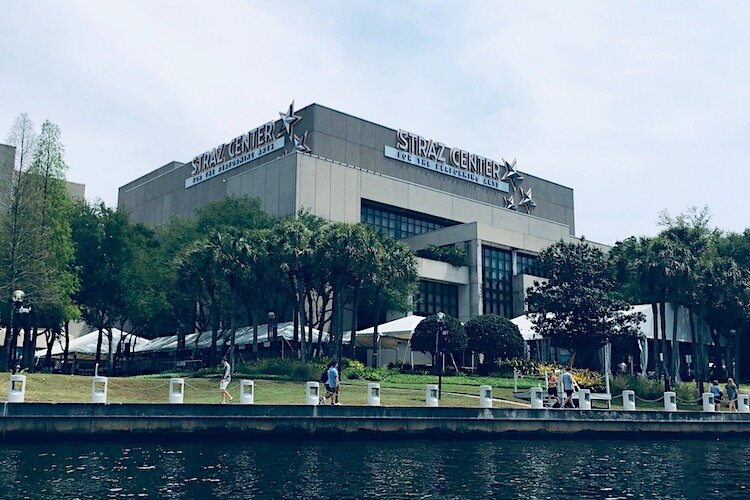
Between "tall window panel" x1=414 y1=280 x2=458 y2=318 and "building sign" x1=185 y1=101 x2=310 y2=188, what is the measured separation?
48.9 ft

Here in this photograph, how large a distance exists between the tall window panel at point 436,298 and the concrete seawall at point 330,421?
30.2 meters

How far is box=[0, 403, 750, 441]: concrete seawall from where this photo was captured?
2544cm

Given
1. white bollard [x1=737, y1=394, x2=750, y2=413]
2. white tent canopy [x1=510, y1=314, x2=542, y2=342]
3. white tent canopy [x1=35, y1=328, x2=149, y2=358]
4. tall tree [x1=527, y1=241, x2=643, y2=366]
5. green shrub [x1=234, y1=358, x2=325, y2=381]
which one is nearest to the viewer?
white bollard [x1=737, y1=394, x2=750, y2=413]

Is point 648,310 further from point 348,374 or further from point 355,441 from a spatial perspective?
point 355,441

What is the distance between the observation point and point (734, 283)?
2071 inches

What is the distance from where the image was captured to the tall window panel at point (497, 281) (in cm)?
6456

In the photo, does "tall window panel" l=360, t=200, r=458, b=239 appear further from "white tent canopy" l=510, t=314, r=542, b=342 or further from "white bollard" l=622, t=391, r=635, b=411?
"white bollard" l=622, t=391, r=635, b=411

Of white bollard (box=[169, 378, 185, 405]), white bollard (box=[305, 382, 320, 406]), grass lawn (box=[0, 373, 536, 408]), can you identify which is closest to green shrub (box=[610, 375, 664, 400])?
grass lawn (box=[0, 373, 536, 408])

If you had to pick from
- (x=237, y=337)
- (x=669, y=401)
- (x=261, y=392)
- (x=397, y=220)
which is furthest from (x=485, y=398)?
(x=397, y=220)

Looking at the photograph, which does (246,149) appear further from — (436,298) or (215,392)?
(215,392)

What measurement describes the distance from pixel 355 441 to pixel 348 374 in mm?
15314

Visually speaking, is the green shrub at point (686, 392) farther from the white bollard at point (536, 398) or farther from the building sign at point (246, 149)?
the building sign at point (246, 149)

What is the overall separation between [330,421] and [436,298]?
3618 centimetres

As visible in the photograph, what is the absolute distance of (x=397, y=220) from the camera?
71.6 m
